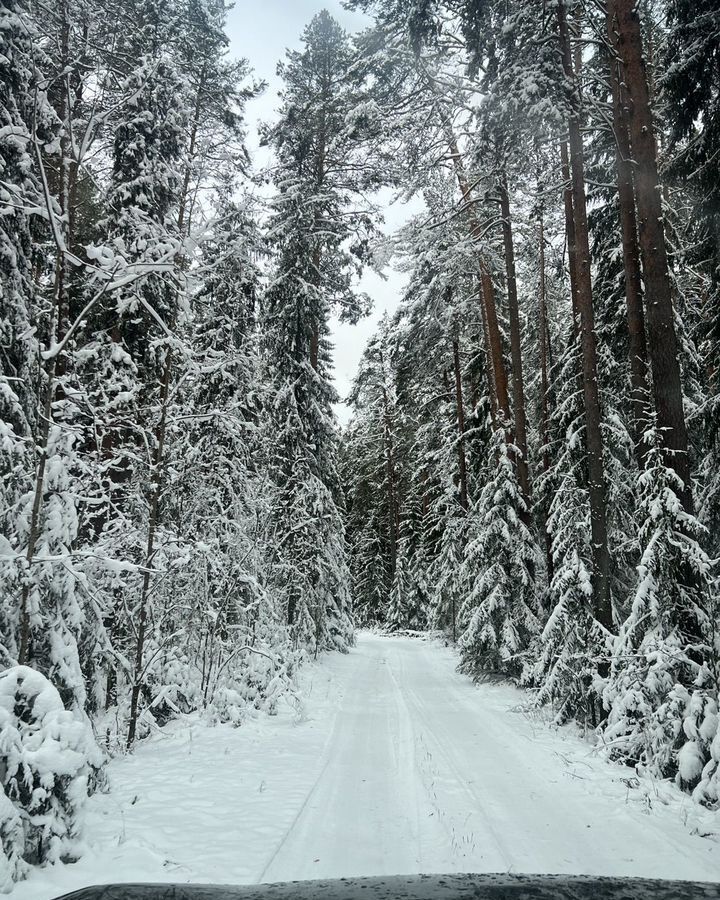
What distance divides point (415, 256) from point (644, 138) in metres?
7.18

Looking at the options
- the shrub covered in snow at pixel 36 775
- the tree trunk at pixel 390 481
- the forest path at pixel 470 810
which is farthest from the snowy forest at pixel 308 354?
the tree trunk at pixel 390 481

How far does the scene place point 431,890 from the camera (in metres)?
2.35

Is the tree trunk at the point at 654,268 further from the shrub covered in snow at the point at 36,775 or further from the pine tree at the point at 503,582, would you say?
the shrub covered in snow at the point at 36,775

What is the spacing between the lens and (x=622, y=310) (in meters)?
12.1

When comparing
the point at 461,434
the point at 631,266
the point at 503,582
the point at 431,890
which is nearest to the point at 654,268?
the point at 631,266

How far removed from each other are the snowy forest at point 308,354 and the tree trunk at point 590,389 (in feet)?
0.19

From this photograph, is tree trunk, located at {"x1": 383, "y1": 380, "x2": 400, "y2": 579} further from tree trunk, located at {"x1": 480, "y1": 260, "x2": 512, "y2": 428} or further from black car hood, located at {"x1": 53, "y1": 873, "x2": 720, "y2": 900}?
black car hood, located at {"x1": 53, "y1": 873, "x2": 720, "y2": 900}

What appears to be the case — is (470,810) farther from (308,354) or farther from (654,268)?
(308,354)

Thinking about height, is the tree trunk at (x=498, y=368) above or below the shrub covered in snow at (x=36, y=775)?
above

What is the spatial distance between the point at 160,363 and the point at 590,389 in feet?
26.4

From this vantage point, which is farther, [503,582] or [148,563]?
[503,582]

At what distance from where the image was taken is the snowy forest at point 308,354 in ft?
18.0

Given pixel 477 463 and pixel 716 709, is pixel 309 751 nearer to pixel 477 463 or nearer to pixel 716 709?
pixel 716 709

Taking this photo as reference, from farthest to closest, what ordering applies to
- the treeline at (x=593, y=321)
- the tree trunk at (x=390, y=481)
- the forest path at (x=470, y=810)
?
the tree trunk at (x=390, y=481), the treeline at (x=593, y=321), the forest path at (x=470, y=810)
